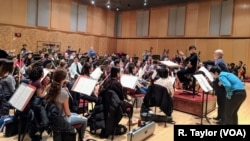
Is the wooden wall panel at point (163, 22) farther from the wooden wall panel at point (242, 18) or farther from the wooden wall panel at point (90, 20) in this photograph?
the wooden wall panel at point (90, 20)

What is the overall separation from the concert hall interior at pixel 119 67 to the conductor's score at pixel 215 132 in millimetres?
2004

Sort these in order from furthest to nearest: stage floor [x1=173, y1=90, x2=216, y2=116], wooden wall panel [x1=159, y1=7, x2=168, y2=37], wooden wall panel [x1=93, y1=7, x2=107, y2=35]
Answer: wooden wall panel [x1=93, y1=7, x2=107, y2=35]
wooden wall panel [x1=159, y1=7, x2=168, y2=37]
stage floor [x1=173, y1=90, x2=216, y2=116]

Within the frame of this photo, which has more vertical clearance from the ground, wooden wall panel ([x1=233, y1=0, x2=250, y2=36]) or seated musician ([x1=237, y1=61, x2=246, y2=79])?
wooden wall panel ([x1=233, y1=0, x2=250, y2=36])

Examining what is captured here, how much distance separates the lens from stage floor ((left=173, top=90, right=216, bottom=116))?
6.08 metres

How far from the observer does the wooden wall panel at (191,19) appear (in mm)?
15976

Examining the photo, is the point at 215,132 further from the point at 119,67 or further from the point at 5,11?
the point at 5,11

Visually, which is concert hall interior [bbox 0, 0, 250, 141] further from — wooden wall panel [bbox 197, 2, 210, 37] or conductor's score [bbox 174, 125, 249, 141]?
conductor's score [bbox 174, 125, 249, 141]

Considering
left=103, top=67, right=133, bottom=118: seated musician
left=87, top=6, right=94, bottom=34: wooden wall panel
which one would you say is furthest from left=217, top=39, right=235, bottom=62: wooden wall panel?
left=103, top=67, right=133, bottom=118: seated musician

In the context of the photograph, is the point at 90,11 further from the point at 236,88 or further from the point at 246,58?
the point at 236,88

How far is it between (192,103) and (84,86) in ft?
10.8

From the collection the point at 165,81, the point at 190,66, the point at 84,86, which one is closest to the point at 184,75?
the point at 190,66

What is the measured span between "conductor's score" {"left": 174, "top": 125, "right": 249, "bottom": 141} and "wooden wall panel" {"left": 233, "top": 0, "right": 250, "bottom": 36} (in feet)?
47.1

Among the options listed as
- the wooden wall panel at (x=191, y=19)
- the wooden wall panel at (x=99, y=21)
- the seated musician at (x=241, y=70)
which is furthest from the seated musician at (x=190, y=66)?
the wooden wall panel at (x=99, y=21)

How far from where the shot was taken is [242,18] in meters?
14.2
